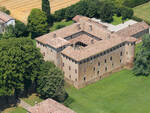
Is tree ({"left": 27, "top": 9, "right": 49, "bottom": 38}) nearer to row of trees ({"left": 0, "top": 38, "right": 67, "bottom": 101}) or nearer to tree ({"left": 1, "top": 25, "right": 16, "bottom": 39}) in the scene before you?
tree ({"left": 1, "top": 25, "right": 16, "bottom": 39})

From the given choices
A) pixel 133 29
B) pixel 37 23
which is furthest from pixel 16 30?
pixel 133 29

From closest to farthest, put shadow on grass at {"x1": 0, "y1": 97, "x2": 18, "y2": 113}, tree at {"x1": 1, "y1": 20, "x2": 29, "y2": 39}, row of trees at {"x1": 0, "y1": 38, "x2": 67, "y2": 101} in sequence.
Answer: row of trees at {"x1": 0, "y1": 38, "x2": 67, "y2": 101} → shadow on grass at {"x1": 0, "y1": 97, "x2": 18, "y2": 113} → tree at {"x1": 1, "y1": 20, "x2": 29, "y2": 39}

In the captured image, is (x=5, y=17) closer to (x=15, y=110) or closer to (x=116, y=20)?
(x=116, y=20)

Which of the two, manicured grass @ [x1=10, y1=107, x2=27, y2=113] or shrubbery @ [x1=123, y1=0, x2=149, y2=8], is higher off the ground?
shrubbery @ [x1=123, y1=0, x2=149, y2=8]

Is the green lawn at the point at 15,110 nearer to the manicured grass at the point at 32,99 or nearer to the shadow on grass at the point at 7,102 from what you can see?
the shadow on grass at the point at 7,102

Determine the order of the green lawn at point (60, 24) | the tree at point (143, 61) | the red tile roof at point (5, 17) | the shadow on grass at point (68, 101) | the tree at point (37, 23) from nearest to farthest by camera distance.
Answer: the shadow on grass at point (68, 101) → the tree at point (143, 61) → the red tile roof at point (5, 17) → the tree at point (37, 23) → the green lawn at point (60, 24)

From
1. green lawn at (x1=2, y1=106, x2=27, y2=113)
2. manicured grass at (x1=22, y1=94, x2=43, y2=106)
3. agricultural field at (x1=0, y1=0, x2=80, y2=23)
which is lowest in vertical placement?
green lawn at (x1=2, y1=106, x2=27, y2=113)

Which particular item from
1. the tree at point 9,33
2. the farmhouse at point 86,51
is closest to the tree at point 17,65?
the farmhouse at point 86,51

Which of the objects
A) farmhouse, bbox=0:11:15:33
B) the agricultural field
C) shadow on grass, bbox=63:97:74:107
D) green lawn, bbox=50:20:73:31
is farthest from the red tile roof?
shadow on grass, bbox=63:97:74:107

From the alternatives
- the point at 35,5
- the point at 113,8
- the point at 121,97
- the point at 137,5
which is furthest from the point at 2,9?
the point at 121,97
